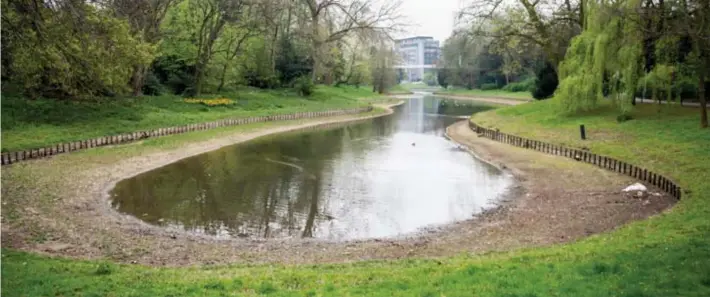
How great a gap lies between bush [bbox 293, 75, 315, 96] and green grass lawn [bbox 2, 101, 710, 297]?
48.8 m

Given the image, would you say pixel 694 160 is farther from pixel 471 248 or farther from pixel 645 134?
pixel 471 248

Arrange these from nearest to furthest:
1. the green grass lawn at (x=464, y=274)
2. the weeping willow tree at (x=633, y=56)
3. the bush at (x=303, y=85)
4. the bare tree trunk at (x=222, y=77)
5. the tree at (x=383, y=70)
→ the green grass lawn at (x=464, y=274), the weeping willow tree at (x=633, y=56), the bare tree trunk at (x=222, y=77), the bush at (x=303, y=85), the tree at (x=383, y=70)

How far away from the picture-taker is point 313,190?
22.4m

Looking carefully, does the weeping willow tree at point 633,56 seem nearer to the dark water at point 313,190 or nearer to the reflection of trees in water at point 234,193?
the dark water at point 313,190

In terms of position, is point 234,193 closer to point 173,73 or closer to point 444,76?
point 173,73

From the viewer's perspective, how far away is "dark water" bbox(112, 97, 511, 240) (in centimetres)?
1745

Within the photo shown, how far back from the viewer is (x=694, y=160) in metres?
21.9

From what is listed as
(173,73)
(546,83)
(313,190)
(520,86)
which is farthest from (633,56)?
(520,86)

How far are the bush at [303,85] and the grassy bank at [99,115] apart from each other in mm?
8493

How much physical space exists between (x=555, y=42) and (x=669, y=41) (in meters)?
16.8

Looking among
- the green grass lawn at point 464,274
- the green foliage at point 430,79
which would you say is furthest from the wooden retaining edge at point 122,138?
the green foliage at point 430,79

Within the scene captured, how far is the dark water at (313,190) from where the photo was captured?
687 inches

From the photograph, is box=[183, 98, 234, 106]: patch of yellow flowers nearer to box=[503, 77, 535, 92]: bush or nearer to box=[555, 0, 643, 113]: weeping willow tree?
box=[555, 0, 643, 113]: weeping willow tree

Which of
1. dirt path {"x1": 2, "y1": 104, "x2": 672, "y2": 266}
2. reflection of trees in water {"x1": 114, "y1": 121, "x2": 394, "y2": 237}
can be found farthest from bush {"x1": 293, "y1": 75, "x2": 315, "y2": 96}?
dirt path {"x1": 2, "y1": 104, "x2": 672, "y2": 266}
